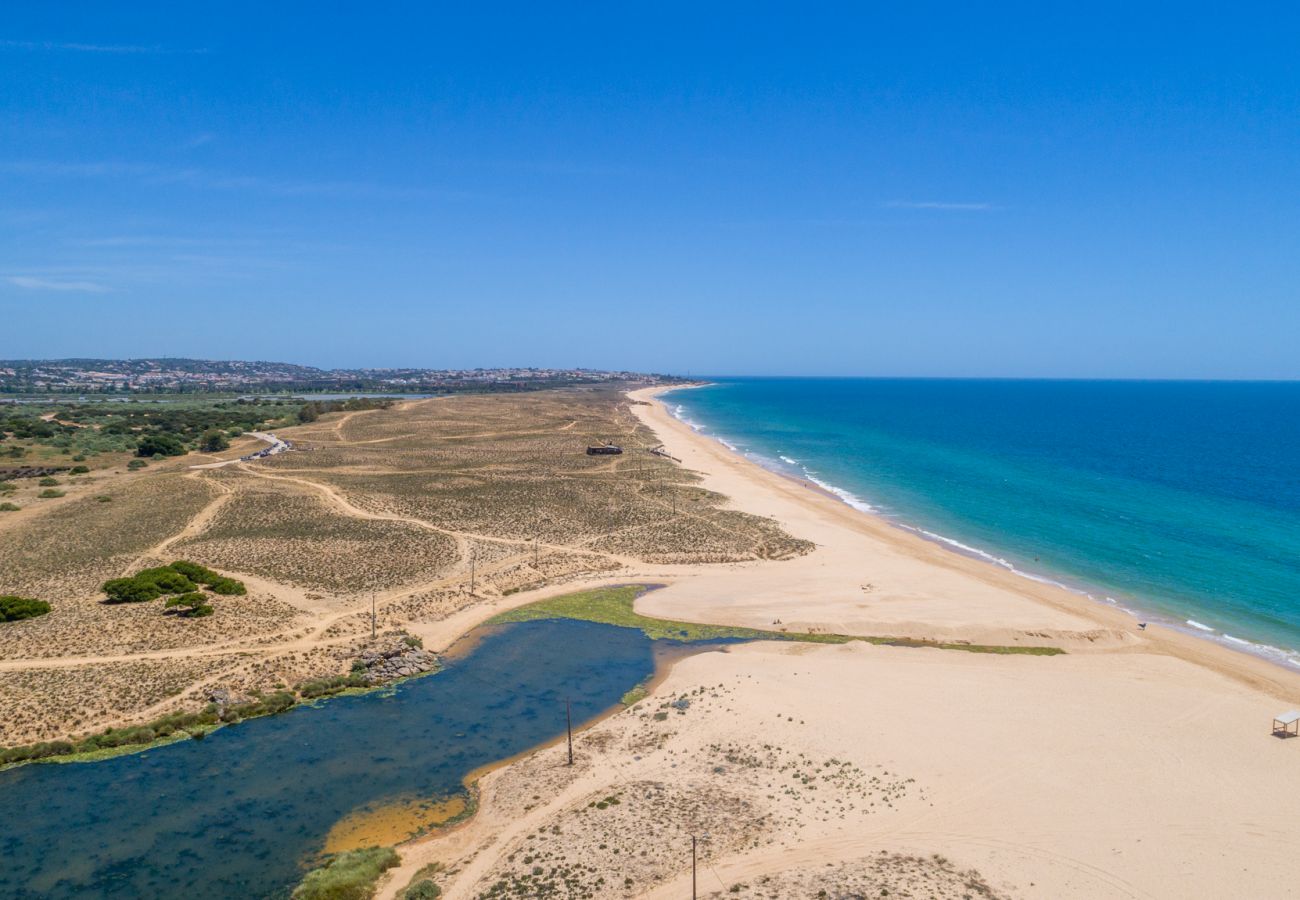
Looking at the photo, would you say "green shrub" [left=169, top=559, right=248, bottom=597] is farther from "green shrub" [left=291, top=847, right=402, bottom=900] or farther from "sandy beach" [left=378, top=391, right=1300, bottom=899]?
"green shrub" [left=291, top=847, right=402, bottom=900]

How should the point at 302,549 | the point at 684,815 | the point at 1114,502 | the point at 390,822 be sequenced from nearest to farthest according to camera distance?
the point at 684,815, the point at 390,822, the point at 302,549, the point at 1114,502

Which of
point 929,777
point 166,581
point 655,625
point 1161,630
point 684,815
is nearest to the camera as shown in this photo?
point 684,815

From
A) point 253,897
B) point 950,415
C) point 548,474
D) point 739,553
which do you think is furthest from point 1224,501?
point 950,415

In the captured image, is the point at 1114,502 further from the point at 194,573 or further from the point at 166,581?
the point at 166,581

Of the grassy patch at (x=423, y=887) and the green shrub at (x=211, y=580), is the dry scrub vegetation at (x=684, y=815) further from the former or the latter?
the green shrub at (x=211, y=580)

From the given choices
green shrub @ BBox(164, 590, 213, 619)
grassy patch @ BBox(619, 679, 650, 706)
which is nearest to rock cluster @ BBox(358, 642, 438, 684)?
grassy patch @ BBox(619, 679, 650, 706)

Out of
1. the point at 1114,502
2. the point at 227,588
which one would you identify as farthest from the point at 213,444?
the point at 1114,502

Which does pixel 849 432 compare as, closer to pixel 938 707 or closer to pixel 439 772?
pixel 938 707
